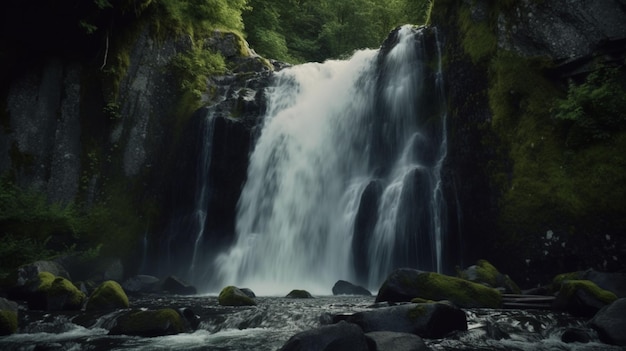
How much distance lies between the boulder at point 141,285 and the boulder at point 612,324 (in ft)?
44.2

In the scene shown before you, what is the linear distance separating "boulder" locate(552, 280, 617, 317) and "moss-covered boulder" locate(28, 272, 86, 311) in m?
10.3

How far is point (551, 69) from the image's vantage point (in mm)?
12766

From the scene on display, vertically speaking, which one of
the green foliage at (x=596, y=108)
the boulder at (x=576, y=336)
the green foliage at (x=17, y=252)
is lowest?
the boulder at (x=576, y=336)

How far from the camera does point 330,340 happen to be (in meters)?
5.51

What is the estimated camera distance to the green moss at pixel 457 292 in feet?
30.0

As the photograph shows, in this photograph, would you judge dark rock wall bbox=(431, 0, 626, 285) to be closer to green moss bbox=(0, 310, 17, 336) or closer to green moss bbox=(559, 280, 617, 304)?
green moss bbox=(559, 280, 617, 304)

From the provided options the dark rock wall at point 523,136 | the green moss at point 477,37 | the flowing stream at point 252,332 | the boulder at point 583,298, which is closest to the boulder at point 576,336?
the flowing stream at point 252,332

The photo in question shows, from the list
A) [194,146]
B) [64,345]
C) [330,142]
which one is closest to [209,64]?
[194,146]

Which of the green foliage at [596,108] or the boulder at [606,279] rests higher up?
the green foliage at [596,108]

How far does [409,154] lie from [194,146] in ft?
32.1

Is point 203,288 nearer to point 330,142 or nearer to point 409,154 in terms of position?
point 330,142

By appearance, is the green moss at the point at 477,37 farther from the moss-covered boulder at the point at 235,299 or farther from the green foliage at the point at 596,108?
the moss-covered boulder at the point at 235,299

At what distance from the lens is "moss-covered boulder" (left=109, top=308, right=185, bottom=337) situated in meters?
7.68

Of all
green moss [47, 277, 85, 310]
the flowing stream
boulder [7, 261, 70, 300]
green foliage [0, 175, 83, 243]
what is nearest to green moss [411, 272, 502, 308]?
the flowing stream
